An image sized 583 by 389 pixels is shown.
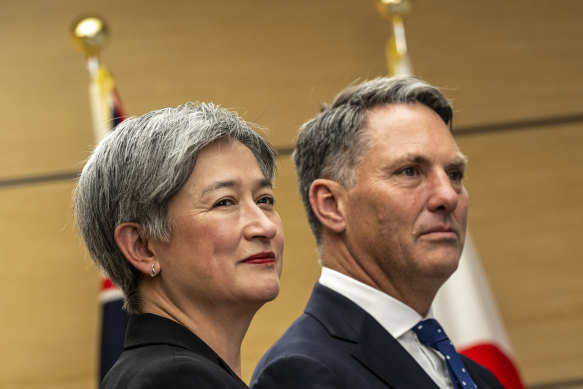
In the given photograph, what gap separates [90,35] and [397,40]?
46.0 inches

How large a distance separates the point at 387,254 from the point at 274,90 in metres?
1.95

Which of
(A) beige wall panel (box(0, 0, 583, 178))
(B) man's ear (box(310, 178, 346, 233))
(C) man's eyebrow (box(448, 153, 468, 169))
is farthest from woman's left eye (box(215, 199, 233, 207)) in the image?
(A) beige wall panel (box(0, 0, 583, 178))

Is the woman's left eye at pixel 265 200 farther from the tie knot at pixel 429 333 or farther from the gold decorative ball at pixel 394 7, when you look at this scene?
the gold decorative ball at pixel 394 7

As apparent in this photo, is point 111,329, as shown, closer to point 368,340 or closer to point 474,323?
point 474,323

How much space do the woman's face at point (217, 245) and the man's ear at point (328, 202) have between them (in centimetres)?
59

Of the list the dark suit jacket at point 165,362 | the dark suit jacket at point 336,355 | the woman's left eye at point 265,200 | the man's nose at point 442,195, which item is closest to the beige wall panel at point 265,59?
the man's nose at point 442,195

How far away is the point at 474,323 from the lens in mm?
3096

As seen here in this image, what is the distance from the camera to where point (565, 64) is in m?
3.95

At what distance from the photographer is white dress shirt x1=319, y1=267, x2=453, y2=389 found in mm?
1888

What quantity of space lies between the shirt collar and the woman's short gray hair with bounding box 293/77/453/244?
0.16 m

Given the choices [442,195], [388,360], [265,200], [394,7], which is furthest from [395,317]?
[394,7]

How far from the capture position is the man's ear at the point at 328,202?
80.8 inches

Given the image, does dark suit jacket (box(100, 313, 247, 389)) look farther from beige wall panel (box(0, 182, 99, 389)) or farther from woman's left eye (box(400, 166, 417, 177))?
beige wall panel (box(0, 182, 99, 389))

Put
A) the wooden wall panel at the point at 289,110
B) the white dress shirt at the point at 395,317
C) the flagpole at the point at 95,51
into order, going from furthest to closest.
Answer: the wooden wall panel at the point at 289,110 < the flagpole at the point at 95,51 < the white dress shirt at the point at 395,317
